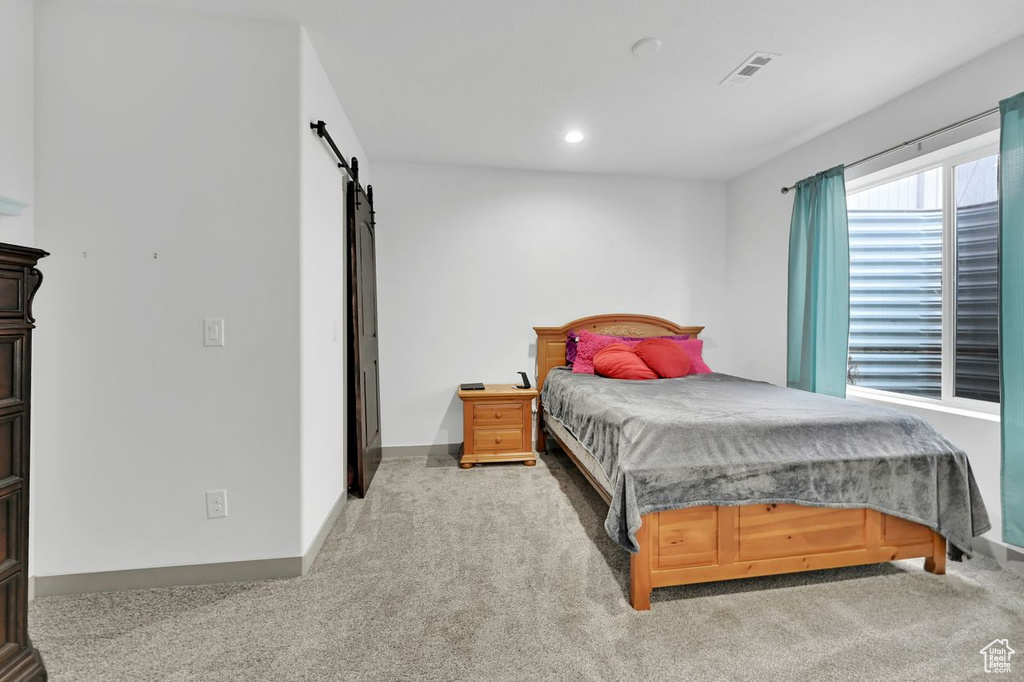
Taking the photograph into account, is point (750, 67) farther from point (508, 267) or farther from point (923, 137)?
point (508, 267)

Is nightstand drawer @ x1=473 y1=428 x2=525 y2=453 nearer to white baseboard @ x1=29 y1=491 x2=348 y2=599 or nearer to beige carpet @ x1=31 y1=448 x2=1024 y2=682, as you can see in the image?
beige carpet @ x1=31 y1=448 x2=1024 y2=682

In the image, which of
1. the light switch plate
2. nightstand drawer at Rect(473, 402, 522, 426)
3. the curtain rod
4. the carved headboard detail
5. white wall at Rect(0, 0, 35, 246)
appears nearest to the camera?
white wall at Rect(0, 0, 35, 246)

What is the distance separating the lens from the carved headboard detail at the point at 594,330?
3.83m

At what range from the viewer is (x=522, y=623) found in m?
1.63

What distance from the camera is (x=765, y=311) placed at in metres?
3.68

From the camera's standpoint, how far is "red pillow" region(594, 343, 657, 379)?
10.9 ft

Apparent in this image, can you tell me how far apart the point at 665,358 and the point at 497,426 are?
1418mm

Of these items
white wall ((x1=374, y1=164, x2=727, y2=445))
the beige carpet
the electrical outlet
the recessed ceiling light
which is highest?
the recessed ceiling light

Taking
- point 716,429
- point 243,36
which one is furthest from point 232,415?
point 716,429

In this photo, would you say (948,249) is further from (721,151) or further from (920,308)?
(721,151)

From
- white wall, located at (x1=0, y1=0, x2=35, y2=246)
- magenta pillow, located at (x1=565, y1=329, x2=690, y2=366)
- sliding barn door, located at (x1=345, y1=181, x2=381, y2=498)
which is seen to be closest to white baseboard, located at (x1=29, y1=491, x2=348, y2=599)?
sliding barn door, located at (x1=345, y1=181, x2=381, y2=498)

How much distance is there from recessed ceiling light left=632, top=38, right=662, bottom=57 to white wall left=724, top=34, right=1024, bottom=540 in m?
1.60

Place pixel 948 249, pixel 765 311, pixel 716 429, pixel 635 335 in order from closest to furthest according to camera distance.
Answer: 1. pixel 716 429
2. pixel 948 249
3. pixel 765 311
4. pixel 635 335

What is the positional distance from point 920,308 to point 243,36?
3.98 metres
